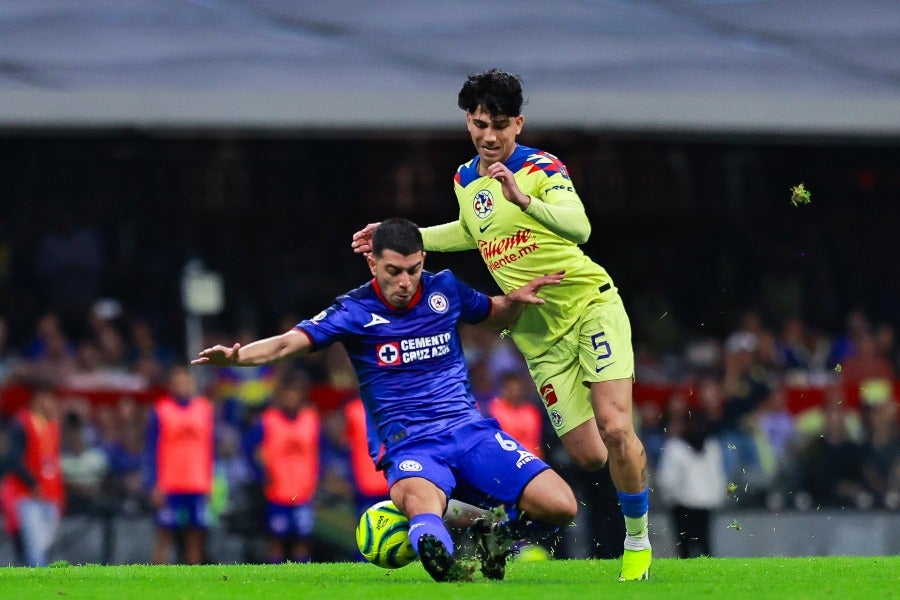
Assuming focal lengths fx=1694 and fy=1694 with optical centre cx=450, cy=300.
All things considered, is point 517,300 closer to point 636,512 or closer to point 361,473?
point 636,512

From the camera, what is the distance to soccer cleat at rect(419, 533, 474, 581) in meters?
7.95

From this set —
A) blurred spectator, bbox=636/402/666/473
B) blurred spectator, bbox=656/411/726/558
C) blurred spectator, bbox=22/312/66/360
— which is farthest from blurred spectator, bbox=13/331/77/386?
blurred spectator, bbox=656/411/726/558

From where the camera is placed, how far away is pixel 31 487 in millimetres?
16312

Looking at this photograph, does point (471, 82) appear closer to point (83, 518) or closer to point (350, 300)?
point (350, 300)

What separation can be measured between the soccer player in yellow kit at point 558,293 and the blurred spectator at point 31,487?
25.7ft

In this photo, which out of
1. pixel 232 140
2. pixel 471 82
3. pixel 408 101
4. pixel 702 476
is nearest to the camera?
pixel 471 82

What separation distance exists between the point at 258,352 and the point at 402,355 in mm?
820

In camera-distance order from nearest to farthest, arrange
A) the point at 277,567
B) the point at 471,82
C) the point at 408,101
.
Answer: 1. the point at 471,82
2. the point at 277,567
3. the point at 408,101

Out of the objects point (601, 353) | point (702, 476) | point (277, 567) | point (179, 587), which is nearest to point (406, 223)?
point (601, 353)

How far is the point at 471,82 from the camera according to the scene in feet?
29.6

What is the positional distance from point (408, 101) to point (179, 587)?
35.0ft

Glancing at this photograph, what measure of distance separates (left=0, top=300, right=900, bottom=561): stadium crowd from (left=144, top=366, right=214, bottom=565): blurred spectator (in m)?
0.44

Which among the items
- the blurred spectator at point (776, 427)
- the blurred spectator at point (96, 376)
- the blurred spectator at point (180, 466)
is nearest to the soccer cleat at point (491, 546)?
the blurred spectator at point (180, 466)

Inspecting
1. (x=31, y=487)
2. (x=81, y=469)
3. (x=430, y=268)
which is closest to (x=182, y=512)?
(x=81, y=469)
